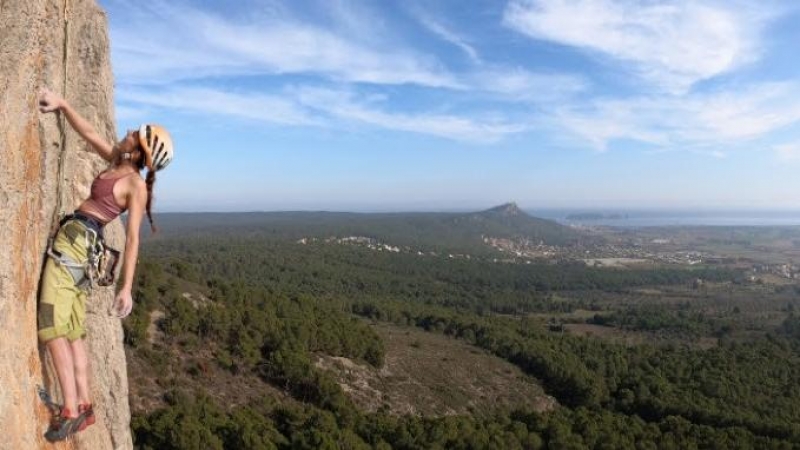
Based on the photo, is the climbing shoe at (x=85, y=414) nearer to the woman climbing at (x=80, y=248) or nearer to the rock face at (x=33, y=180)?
the woman climbing at (x=80, y=248)

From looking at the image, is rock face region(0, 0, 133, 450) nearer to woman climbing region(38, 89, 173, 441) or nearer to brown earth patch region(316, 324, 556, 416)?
woman climbing region(38, 89, 173, 441)

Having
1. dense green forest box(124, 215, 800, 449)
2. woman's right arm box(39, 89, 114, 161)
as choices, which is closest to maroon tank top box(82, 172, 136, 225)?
woman's right arm box(39, 89, 114, 161)

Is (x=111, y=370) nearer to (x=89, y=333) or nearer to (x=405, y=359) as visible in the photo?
(x=89, y=333)

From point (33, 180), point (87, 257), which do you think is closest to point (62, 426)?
point (87, 257)

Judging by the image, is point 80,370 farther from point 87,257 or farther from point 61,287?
point 87,257

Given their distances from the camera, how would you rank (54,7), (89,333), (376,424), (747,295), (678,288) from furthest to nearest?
(678,288), (747,295), (376,424), (89,333), (54,7)

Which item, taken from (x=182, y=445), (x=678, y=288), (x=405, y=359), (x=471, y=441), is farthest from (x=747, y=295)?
(x=182, y=445)
